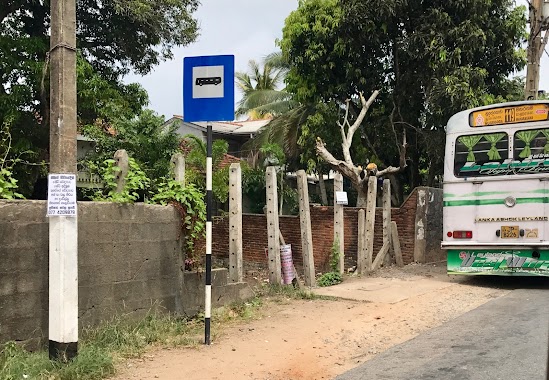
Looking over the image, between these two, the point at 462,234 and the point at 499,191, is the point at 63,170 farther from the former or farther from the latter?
the point at 499,191

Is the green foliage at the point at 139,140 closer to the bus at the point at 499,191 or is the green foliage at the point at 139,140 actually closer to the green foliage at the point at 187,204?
the green foliage at the point at 187,204

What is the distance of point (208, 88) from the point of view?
20.4ft

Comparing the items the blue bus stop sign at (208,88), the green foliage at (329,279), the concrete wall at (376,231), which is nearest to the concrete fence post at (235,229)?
the blue bus stop sign at (208,88)

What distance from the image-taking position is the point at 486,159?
35.1 ft

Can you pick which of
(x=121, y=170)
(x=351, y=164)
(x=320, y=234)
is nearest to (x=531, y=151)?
(x=320, y=234)

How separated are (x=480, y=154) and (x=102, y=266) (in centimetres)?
764

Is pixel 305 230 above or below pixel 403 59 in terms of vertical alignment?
below

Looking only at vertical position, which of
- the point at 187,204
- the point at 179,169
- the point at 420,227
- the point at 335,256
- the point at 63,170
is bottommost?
the point at 335,256

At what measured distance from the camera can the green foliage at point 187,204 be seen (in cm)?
711

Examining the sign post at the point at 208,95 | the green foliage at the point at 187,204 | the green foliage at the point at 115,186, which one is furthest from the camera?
the green foliage at the point at 187,204

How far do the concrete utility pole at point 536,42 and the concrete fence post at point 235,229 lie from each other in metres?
8.96

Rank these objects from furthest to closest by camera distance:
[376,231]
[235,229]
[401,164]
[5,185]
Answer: [401,164], [376,231], [235,229], [5,185]

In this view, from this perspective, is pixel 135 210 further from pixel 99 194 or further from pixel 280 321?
pixel 280 321

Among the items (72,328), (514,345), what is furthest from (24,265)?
(514,345)
